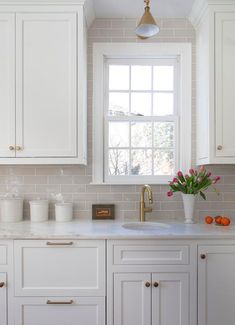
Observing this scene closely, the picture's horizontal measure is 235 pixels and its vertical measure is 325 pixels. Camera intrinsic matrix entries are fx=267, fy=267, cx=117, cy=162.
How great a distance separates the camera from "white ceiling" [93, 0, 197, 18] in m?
2.19

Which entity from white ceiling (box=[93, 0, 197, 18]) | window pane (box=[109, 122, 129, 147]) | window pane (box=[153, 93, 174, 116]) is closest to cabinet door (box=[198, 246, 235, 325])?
window pane (box=[109, 122, 129, 147])

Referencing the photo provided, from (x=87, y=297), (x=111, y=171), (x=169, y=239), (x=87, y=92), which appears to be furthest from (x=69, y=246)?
(x=87, y=92)

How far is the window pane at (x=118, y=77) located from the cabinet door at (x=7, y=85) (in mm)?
871

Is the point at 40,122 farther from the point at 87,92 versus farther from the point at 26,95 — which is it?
the point at 87,92

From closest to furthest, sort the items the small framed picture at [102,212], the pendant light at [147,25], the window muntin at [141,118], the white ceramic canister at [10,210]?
the pendant light at [147,25], the white ceramic canister at [10,210], the small framed picture at [102,212], the window muntin at [141,118]

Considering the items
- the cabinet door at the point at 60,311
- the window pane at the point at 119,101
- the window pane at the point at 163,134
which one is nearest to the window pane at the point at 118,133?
the window pane at the point at 119,101

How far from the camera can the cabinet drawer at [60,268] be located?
1784 millimetres

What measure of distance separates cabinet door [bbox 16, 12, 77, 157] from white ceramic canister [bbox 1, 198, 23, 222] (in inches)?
17.0

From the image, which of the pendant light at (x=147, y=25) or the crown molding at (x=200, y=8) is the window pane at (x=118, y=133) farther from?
the crown molding at (x=200, y=8)

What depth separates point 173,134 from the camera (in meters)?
2.46

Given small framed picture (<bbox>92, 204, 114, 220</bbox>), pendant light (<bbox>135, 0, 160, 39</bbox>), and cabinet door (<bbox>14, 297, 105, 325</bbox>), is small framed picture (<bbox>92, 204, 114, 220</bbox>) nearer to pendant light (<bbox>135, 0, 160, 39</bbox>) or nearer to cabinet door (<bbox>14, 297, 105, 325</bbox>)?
cabinet door (<bbox>14, 297, 105, 325</bbox>)

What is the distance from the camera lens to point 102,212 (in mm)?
2318

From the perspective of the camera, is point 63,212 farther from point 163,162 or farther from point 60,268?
point 163,162

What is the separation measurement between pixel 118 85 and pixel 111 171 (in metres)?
0.80
